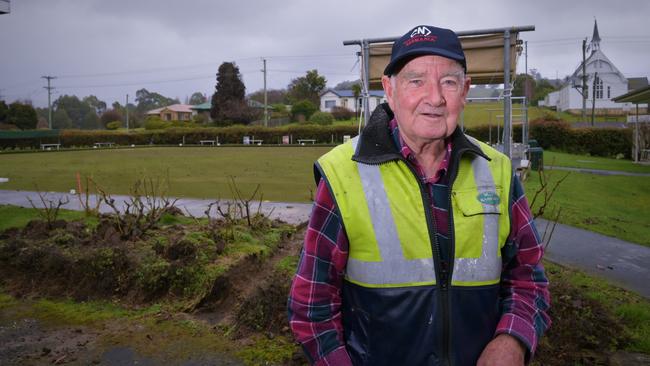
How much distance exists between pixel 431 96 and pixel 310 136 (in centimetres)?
4350

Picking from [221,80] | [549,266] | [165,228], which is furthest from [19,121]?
[549,266]

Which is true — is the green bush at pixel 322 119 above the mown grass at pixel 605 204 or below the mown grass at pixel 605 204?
above

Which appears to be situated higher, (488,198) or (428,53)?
(428,53)

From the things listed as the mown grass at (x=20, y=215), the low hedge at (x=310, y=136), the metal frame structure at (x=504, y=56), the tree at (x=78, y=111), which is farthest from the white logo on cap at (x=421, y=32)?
the tree at (x=78, y=111)

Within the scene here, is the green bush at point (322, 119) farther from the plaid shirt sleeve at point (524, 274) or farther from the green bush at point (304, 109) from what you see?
the plaid shirt sleeve at point (524, 274)

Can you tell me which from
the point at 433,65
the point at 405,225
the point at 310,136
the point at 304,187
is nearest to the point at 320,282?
the point at 405,225

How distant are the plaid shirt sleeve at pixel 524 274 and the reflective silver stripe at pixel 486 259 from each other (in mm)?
112

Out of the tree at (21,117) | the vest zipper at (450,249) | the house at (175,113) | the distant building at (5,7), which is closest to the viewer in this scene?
the vest zipper at (450,249)

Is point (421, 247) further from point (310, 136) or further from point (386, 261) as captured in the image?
point (310, 136)

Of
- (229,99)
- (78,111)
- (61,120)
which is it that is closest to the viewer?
(229,99)

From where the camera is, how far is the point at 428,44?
188 centimetres

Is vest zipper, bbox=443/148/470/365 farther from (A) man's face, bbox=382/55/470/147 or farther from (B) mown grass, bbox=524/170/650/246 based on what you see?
(B) mown grass, bbox=524/170/650/246

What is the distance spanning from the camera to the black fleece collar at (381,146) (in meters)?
1.89

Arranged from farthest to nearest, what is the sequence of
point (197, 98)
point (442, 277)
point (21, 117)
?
point (197, 98)
point (21, 117)
point (442, 277)
